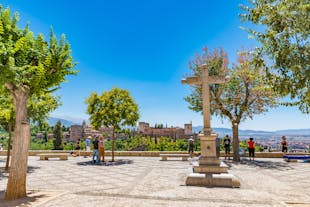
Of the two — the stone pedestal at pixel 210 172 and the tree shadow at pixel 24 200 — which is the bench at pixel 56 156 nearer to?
the tree shadow at pixel 24 200

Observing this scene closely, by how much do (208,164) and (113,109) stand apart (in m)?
8.11

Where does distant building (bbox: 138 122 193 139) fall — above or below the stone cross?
below

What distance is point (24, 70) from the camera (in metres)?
5.88

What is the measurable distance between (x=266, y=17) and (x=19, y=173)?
744 cm

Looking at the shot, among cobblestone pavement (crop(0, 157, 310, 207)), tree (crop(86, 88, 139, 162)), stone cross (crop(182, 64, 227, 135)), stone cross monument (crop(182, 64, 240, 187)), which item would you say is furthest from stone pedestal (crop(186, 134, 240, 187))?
tree (crop(86, 88, 139, 162))

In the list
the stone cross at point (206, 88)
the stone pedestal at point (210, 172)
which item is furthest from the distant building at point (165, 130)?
the stone pedestal at point (210, 172)

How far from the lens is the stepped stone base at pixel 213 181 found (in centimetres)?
757

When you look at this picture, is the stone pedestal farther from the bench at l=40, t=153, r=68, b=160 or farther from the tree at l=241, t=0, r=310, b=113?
the bench at l=40, t=153, r=68, b=160

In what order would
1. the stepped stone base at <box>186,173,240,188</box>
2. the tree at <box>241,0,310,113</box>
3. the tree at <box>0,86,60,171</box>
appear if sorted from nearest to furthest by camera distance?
the tree at <box>241,0,310,113</box> < the stepped stone base at <box>186,173,240,188</box> < the tree at <box>0,86,60,171</box>

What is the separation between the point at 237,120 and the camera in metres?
16.5

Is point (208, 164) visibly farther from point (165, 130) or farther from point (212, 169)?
point (165, 130)

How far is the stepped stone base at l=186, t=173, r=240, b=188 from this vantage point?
757 centimetres

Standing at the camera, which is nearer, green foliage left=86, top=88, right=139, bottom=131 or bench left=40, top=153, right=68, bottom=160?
green foliage left=86, top=88, right=139, bottom=131

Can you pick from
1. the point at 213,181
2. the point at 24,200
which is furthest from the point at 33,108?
the point at 213,181
